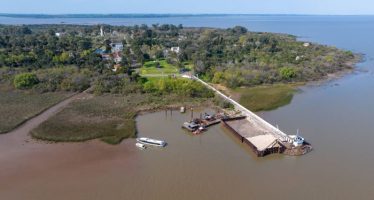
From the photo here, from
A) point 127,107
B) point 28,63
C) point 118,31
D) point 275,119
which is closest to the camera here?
point 275,119

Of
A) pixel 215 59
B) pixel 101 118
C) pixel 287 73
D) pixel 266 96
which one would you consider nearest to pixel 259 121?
pixel 266 96

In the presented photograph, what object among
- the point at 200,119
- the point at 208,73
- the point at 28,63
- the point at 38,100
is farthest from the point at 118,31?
the point at 200,119

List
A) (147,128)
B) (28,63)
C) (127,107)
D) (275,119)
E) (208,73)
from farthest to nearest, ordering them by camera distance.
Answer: (28,63) → (208,73) → (127,107) → (275,119) → (147,128)

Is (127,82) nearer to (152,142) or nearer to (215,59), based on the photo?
(152,142)

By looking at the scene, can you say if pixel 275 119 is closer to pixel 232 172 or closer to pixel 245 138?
pixel 245 138

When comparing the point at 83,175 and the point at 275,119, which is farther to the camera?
the point at 275,119

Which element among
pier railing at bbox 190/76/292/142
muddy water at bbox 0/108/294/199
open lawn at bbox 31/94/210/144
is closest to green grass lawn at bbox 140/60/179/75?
open lawn at bbox 31/94/210/144

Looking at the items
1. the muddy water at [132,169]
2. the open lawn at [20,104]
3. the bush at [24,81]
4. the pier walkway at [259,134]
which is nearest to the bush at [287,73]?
the pier walkway at [259,134]

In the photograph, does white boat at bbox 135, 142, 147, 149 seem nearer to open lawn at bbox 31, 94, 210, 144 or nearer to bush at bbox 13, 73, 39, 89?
open lawn at bbox 31, 94, 210, 144
